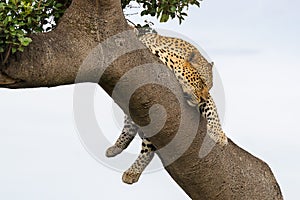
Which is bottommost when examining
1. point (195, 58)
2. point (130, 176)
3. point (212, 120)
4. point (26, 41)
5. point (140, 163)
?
point (130, 176)

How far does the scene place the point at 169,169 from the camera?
12.0ft

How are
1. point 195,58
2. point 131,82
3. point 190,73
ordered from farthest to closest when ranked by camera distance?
point 195,58, point 190,73, point 131,82

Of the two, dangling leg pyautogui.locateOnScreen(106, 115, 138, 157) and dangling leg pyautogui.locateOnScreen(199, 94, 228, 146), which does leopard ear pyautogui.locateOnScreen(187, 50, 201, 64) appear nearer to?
dangling leg pyautogui.locateOnScreen(199, 94, 228, 146)

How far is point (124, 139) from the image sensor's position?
394 cm

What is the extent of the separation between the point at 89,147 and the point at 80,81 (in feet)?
1.95

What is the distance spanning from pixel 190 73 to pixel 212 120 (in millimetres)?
→ 274

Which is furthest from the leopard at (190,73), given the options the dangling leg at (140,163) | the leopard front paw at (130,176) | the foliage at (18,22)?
the foliage at (18,22)

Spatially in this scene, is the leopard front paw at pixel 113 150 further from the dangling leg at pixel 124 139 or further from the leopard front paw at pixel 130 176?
the leopard front paw at pixel 130 176

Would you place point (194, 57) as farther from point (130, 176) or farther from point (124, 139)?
point (130, 176)

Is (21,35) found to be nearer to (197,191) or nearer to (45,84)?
(45,84)

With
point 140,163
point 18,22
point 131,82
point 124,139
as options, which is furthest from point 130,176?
point 18,22

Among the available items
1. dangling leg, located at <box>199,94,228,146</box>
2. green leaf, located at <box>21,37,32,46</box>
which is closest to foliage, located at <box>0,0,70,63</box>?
green leaf, located at <box>21,37,32,46</box>

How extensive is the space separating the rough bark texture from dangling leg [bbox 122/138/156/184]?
7.1 inches

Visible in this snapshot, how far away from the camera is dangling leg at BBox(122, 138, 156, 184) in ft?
12.4
